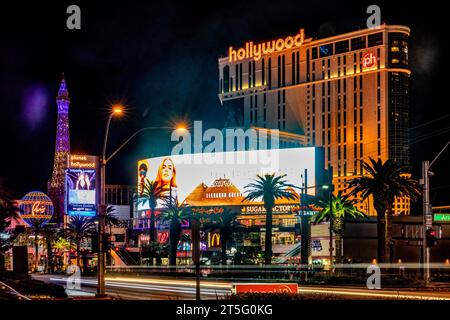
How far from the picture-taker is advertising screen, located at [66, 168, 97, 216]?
256 ft

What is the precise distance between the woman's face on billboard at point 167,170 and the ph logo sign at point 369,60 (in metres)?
60.1

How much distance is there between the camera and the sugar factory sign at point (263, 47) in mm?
177688

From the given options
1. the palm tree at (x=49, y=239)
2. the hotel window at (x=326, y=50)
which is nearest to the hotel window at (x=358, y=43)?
the hotel window at (x=326, y=50)

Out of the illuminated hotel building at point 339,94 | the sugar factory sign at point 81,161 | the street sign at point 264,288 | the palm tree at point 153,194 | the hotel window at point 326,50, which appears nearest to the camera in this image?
the street sign at point 264,288

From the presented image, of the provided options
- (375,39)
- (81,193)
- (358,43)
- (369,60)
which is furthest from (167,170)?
(358,43)

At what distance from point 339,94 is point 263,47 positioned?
23.7 meters

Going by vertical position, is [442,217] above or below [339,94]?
below

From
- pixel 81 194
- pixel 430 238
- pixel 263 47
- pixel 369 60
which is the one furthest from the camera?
pixel 263 47

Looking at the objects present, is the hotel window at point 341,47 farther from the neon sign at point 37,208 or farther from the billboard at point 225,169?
the neon sign at point 37,208

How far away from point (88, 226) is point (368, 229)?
38.3 meters

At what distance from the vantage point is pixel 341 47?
17438 centimetres

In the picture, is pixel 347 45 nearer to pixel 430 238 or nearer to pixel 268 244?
pixel 268 244

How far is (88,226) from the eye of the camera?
98375mm
